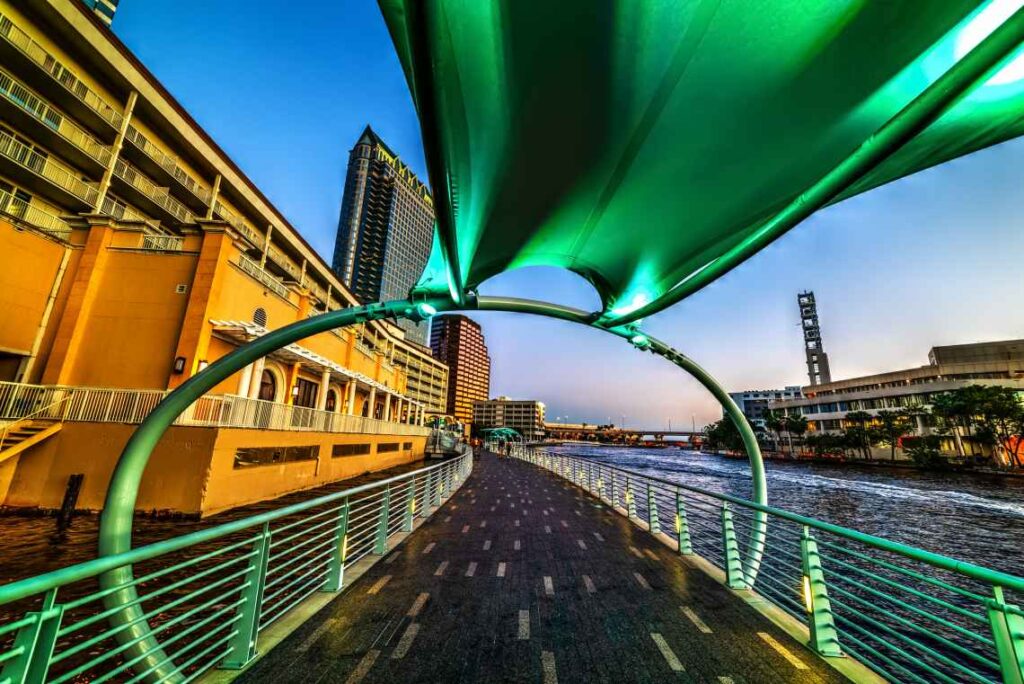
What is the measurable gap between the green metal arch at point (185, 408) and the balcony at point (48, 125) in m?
19.5

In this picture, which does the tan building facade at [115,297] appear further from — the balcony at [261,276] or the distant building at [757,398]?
the distant building at [757,398]

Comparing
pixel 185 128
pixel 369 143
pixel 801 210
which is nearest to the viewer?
pixel 801 210

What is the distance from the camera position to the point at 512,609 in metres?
4.15

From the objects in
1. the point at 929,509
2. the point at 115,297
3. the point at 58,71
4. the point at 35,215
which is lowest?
the point at 929,509

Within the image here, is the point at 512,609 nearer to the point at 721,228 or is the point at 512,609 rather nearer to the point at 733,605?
the point at 733,605

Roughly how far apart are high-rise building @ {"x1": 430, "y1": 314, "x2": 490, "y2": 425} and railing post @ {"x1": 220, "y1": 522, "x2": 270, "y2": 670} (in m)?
145

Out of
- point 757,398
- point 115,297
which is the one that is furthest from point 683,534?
point 757,398

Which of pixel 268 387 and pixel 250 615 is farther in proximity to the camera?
pixel 268 387

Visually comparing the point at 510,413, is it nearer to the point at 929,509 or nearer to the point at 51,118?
the point at 929,509

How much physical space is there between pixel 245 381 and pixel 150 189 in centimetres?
1283

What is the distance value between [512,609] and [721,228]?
4540mm

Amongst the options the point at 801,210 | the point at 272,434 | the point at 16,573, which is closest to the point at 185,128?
the point at 272,434

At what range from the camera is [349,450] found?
19.2 metres

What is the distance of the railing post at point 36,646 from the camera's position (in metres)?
1.71
